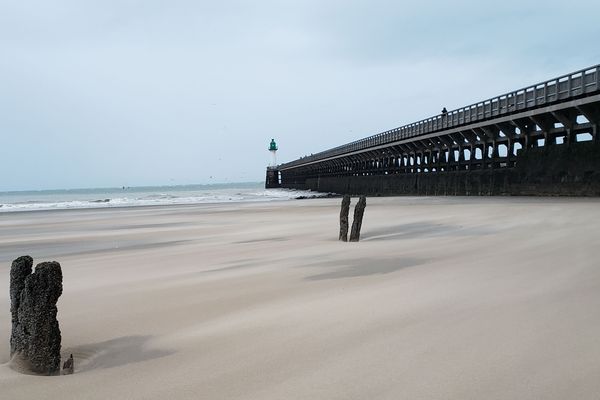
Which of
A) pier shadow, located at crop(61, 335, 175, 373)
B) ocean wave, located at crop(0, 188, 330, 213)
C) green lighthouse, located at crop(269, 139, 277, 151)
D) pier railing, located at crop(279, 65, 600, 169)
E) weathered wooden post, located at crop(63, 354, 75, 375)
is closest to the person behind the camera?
weathered wooden post, located at crop(63, 354, 75, 375)

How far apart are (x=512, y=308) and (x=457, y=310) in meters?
0.41

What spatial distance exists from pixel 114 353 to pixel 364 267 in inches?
142

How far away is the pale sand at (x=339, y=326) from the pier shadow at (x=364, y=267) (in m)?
0.02

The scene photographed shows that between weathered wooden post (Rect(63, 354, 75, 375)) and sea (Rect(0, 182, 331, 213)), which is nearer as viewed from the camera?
weathered wooden post (Rect(63, 354, 75, 375))

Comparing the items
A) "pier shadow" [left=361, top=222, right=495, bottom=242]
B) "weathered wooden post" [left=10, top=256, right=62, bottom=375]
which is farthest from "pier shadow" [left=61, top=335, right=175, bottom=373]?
"pier shadow" [left=361, top=222, right=495, bottom=242]

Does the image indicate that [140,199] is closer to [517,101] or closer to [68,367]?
[517,101]

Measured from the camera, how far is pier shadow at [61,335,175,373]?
3184 millimetres

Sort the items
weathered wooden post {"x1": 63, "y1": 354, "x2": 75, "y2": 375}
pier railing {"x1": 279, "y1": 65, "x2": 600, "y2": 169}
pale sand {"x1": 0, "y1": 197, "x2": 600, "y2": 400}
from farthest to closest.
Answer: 1. pier railing {"x1": 279, "y1": 65, "x2": 600, "y2": 169}
2. weathered wooden post {"x1": 63, "y1": 354, "x2": 75, "y2": 375}
3. pale sand {"x1": 0, "y1": 197, "x2": 600, "y2": 400}

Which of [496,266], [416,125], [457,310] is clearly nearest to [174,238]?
[496,266]

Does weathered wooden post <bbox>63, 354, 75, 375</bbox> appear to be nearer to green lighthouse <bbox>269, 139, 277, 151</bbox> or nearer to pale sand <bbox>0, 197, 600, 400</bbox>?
pale sand <bbox>0, 197, 600, 400</bbox>

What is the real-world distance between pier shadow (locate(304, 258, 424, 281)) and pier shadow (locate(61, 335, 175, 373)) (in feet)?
8.06

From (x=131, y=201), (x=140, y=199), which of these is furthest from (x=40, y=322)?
(x=140, y=199)

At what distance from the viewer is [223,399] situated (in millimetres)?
2465

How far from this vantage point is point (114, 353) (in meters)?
3.41
